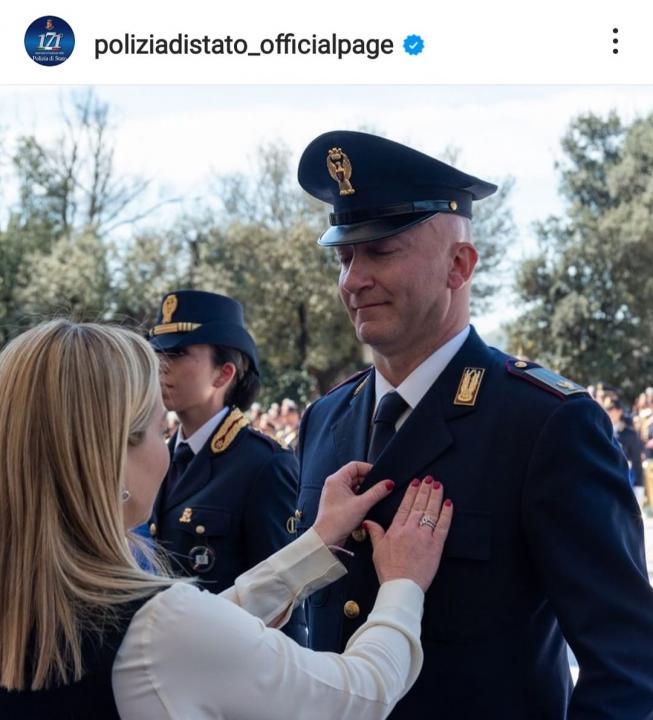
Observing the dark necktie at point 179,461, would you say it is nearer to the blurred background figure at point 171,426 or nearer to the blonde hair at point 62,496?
the blurred background figure at point 171,426

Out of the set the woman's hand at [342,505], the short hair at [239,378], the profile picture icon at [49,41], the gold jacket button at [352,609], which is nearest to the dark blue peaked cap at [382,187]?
the woman's hand at [342,505]

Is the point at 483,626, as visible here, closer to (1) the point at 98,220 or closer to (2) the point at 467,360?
(2) the point at 467,360

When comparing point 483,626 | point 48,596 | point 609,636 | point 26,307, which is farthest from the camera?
point 26,307

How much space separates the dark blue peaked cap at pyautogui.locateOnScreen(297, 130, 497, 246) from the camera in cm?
251

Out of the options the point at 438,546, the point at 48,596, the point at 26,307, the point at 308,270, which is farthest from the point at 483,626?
the point at 308,270

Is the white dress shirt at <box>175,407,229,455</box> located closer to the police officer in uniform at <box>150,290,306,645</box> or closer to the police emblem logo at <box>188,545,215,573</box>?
the police officer in uniform at <box>150,290,306,645</box>

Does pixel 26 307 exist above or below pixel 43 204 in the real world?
below

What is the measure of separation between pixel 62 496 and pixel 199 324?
253 cm

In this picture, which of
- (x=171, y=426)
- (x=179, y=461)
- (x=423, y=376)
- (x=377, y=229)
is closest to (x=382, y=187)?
(x=377, y=229)

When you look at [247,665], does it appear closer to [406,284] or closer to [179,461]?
[406,284]

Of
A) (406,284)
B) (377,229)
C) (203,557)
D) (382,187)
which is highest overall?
(382,187)

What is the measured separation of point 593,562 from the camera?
2141 millimetres

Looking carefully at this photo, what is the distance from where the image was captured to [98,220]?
33.7 meters

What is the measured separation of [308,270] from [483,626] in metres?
30.8
